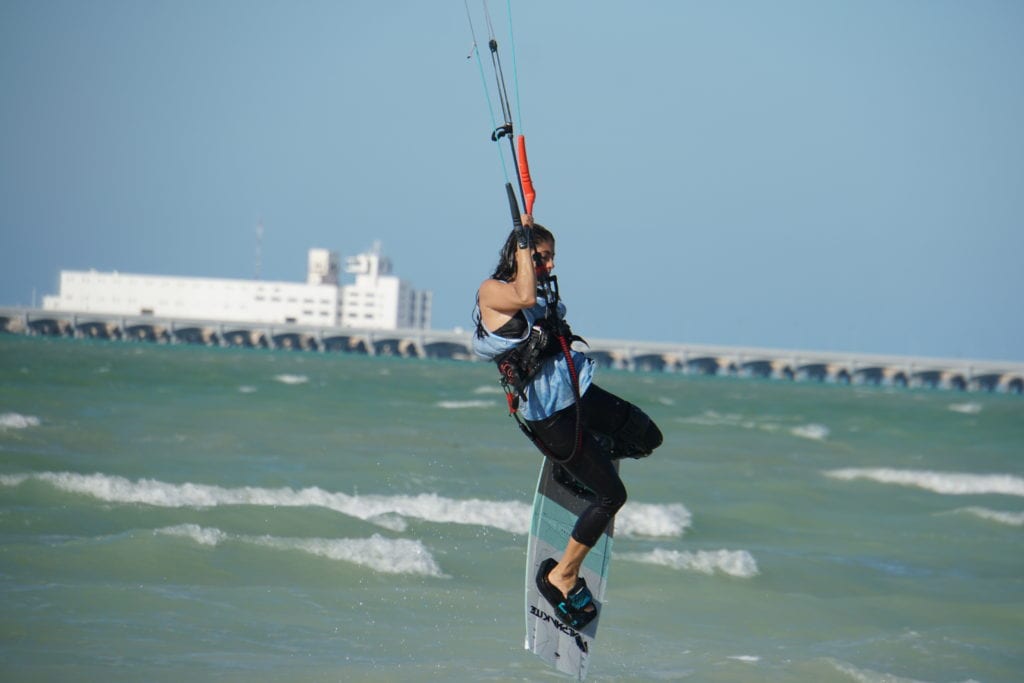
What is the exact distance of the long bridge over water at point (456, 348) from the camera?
119875 millimetres

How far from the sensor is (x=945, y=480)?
22859 mm

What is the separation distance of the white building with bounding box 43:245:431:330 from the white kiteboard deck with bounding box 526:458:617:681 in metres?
140

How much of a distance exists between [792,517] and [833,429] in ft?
74.1

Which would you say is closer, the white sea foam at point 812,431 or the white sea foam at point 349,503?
the white sea foam at point 349,503

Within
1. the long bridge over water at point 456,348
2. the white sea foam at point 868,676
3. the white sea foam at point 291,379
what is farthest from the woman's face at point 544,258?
the long bridge over water at point 456,348

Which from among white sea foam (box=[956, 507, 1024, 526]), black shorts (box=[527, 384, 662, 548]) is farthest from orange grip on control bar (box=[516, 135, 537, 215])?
white sea foam (box=[956, 507, 1024, 526])

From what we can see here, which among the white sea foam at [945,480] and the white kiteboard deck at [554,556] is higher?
the white kiteboard deck at [554,556]

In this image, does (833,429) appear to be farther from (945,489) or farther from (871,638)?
(871,638)

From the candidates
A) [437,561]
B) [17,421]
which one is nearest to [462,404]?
[17,421]

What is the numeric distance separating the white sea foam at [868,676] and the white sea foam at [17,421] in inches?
604

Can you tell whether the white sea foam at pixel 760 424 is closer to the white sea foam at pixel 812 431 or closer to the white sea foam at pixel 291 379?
the white sea foam at pixel 812 431

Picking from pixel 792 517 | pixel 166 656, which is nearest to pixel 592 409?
pixel 166 656

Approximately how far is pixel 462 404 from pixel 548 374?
31.7 m

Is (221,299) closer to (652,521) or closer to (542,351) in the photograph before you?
(652,521)
